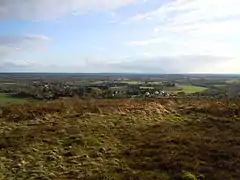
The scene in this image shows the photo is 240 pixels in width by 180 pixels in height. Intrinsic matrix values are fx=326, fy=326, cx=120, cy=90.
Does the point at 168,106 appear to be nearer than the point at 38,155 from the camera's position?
No

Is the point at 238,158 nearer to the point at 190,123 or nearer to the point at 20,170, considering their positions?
the point at 190,123

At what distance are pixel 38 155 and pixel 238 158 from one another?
23.7 feet

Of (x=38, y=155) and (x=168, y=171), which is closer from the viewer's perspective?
(x=168, y=171)

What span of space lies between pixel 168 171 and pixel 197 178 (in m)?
1.02

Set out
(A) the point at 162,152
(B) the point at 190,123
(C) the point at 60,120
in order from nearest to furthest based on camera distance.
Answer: (A) the point at 162,152 < (C) the point at 60,120 < (B) the point at 190,123

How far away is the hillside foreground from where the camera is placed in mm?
10691

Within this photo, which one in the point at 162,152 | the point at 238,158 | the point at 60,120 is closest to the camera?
the point at 238,158

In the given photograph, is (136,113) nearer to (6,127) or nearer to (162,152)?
→ (162,152)

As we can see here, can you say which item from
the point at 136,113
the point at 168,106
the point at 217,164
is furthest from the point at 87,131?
the point at 168,106

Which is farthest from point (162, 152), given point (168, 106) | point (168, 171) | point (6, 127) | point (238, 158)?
point (168, 106)

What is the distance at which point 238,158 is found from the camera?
463 inches

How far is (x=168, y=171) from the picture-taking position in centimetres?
1086

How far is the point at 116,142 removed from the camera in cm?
1377

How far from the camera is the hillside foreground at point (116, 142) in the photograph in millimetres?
10691
